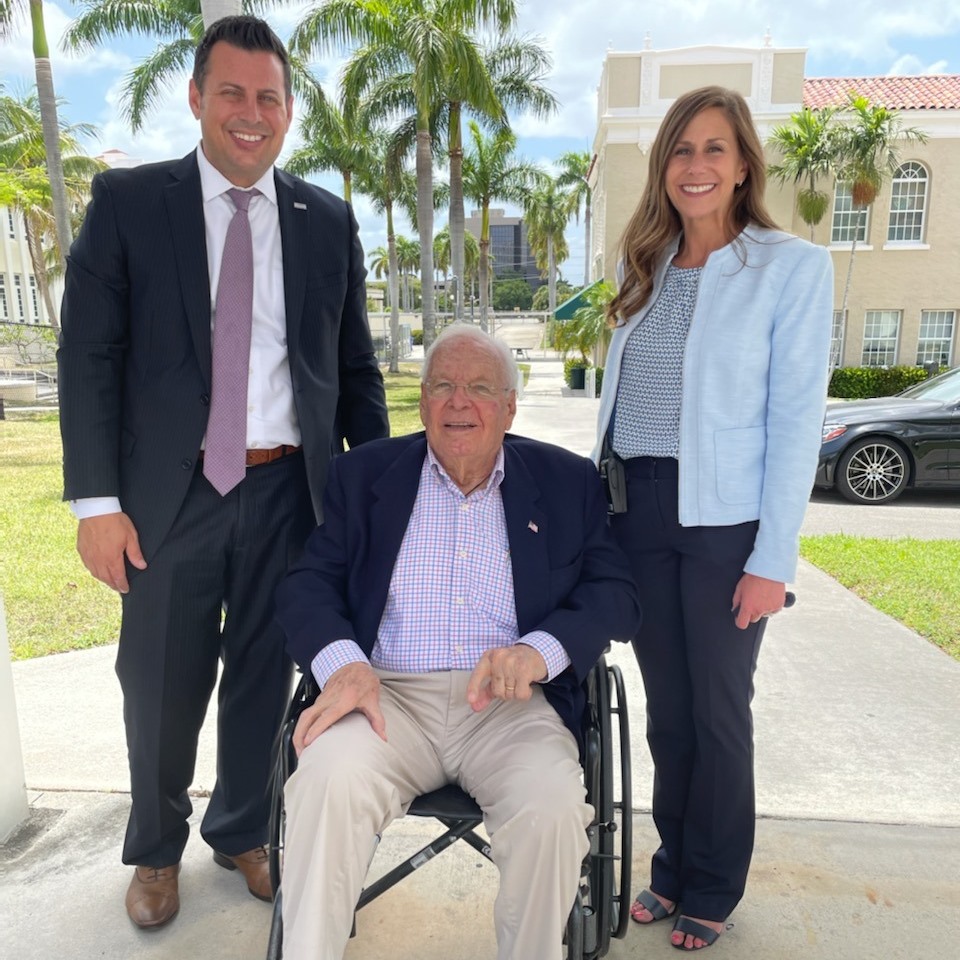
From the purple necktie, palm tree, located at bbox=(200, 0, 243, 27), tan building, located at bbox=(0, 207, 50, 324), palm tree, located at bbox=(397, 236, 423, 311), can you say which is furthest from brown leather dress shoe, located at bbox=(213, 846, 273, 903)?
palm tree, located at bbox=(397, 236, 423, 311)

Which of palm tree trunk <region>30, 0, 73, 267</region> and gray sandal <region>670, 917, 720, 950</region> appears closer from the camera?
gray sandal <region>670, 917, 720, 950</region>

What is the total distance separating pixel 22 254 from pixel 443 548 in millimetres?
44798

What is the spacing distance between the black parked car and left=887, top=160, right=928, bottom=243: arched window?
17.6m

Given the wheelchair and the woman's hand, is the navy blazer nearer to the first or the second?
the wheelchair

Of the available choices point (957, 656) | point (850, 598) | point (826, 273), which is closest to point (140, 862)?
point (826, 273)

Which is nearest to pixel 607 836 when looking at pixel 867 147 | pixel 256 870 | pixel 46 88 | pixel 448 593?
pixel 448 593

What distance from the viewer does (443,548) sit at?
223 cm

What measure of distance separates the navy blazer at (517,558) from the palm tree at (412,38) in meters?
13.7

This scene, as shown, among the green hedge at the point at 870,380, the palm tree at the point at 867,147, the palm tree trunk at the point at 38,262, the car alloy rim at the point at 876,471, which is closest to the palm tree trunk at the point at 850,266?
the palm tree at the point at 867,147

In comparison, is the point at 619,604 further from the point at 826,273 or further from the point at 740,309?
the point at 826,273

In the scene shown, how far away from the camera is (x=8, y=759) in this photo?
103 inches

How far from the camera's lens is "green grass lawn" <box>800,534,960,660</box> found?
467 cm

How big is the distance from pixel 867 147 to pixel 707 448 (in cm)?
2261

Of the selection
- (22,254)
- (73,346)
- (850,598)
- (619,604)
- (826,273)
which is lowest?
(850,598)
